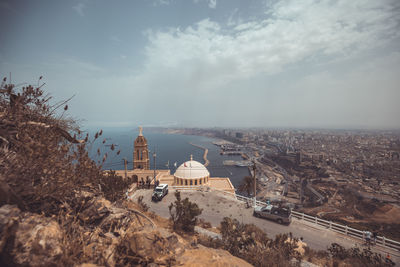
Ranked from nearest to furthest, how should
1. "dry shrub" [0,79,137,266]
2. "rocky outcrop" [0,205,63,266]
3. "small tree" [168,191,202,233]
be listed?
1. "rocky outcrop" [0,205,63,266]
2. "dry shrub" [0,79,137,266]
3. "small tree" [168,191,202,233]

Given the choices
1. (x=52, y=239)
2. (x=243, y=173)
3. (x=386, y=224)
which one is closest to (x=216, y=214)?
(x=52, y=239)

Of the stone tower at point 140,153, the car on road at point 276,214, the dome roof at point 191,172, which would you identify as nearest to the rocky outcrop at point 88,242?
the car on road at point 276,214

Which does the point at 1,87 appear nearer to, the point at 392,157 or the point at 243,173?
the point at 243,173

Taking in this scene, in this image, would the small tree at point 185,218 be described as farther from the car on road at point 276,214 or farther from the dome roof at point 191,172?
the dome roof at point 191,172

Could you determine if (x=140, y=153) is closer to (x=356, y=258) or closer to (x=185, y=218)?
(x=185, y=218)

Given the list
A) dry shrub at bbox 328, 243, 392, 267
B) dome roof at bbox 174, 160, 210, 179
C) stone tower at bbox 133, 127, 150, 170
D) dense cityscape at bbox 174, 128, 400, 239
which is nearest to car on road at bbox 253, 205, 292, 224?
dry shrub at bbox 328, 243, 392, 267

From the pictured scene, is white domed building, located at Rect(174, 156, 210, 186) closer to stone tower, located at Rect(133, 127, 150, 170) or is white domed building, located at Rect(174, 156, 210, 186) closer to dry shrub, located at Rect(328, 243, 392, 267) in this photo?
stone tower, located at Rect(133, 127, 150, 170)
